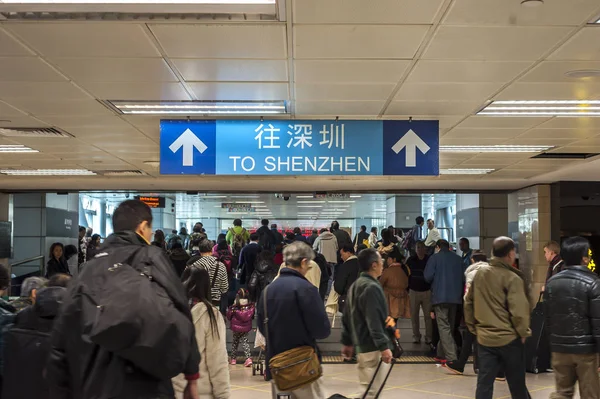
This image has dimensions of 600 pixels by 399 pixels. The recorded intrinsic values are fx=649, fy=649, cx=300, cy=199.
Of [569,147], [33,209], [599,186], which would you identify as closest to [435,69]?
[569,147]

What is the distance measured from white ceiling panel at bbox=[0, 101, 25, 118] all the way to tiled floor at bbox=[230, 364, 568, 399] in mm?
4004

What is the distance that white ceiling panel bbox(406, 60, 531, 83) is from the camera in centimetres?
536

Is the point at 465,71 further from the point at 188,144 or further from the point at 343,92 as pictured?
the point at 188,144

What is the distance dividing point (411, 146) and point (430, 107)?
0.50 meters

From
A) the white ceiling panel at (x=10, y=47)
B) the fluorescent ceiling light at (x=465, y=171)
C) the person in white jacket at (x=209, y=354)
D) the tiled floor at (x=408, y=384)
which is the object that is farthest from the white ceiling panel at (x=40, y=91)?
the fluorescent ceiling light at (x=465, y=171)

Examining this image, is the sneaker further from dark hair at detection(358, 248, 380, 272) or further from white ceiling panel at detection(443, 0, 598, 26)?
white ceiling panel at detection(443, 0, 598, 26)

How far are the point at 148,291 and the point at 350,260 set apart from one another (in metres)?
6.95

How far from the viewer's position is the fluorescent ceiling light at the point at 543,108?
6.77 metres

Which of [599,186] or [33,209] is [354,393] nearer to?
[599,186]

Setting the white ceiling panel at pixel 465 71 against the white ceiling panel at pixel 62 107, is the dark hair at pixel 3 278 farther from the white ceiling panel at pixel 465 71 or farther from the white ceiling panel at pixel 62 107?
the white ceiling panel at pixel 465 71

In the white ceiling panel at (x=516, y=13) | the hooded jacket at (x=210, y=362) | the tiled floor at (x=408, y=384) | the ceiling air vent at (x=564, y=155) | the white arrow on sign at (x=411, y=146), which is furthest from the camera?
the ceiling air vent at (x=564, y=155)

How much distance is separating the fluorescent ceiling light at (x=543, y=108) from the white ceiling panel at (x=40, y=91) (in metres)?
4.28

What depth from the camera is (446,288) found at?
9383 mm

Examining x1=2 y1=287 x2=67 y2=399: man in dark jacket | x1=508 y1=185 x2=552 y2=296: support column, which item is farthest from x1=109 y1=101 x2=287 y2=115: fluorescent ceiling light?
x1=508 y1=185 x2=552 y2=296: support column
